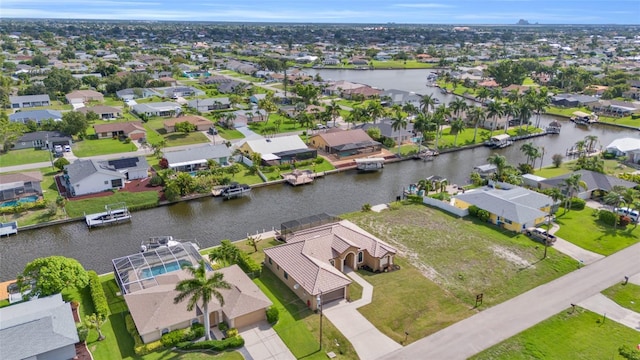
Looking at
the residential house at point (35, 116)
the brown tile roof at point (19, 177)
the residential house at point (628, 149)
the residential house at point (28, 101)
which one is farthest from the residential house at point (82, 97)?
the residential house at point (628, 149)

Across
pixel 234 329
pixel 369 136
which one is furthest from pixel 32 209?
pixel 369 136

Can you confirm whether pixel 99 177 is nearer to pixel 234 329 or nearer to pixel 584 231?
pixel 234 329

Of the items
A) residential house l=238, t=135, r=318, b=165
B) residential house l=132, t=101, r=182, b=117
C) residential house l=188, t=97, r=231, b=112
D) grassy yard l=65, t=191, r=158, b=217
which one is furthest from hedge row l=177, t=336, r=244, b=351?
residential house l=188, t=97, r=231, b=112

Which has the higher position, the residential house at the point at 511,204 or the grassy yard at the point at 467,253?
the residential house at the point at 511,204

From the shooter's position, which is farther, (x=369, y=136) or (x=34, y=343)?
(x=369, y=136)

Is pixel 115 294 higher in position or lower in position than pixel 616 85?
lower

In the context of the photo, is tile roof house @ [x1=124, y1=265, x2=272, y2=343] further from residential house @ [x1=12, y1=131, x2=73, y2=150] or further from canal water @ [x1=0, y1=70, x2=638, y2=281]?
residential house @ [x1=12, y1=131, x2=73, y2=150]

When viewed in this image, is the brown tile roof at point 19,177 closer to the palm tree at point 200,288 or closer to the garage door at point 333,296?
the palm tree at point 200,288
